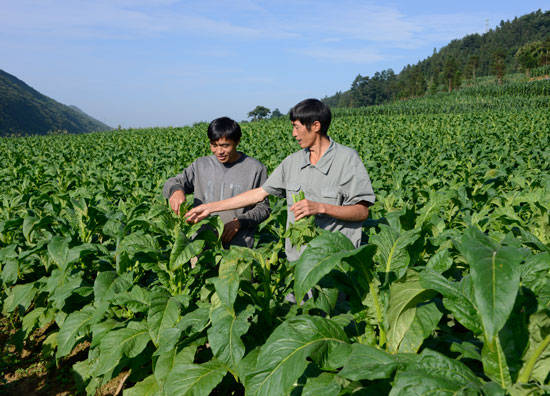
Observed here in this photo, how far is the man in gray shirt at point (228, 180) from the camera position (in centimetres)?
360

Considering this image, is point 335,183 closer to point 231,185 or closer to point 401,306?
point 231,185

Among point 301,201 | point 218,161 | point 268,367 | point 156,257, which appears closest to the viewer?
point 268,367

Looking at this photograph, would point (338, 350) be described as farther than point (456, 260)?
No

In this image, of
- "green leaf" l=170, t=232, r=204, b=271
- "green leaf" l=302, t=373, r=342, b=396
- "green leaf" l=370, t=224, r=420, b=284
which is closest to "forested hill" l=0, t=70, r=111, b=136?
"green leaf" l=170, t=232, r=204, b=271

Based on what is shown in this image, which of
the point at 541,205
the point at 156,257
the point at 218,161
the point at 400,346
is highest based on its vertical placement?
the point at 218,161

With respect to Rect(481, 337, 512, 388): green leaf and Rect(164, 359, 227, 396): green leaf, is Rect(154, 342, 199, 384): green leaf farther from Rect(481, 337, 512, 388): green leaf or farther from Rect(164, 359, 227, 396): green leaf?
Rect(481, 337, 512, 388): green leaf

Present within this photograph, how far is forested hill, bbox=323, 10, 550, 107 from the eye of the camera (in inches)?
3965

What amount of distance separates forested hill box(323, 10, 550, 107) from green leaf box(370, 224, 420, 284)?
336 ft

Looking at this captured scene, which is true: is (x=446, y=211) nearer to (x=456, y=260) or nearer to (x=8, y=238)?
(x=456, y=260)

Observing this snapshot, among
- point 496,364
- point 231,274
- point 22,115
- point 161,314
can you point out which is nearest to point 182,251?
point 161,314

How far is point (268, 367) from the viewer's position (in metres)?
1.69

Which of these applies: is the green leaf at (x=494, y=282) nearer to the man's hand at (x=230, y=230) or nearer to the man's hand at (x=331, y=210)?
the man's hand at (x=331, y=210)

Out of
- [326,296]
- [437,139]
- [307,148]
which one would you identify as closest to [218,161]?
[307,148]

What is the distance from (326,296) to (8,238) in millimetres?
3716
